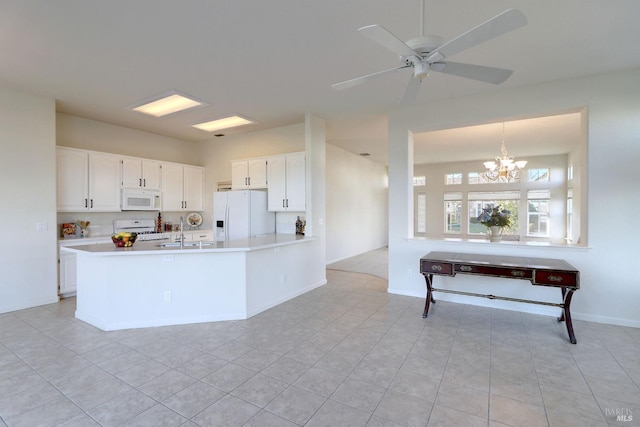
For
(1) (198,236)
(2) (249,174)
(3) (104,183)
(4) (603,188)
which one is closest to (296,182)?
(2) (249,174)

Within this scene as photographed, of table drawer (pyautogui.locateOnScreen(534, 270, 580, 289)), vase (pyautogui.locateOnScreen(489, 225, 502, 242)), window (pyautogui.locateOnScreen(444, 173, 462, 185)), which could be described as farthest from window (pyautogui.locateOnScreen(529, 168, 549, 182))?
table drawer (pyautogui.locateOnScreen(534, 270, 580, 289))

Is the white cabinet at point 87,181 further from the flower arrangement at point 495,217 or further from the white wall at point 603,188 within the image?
the white wall at point 603,188

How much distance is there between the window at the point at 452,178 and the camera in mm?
10023

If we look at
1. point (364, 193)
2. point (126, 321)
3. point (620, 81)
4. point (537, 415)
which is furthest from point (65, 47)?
point (364, 193)

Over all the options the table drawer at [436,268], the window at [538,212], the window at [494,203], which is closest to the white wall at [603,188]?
the table drawer at [436,268]

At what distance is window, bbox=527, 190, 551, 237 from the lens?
8.77m

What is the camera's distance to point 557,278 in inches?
120

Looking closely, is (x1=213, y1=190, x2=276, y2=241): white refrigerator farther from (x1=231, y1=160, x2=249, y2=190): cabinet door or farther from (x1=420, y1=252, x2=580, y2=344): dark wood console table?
(x1=420, y1=252, x2=580, y2=344): dark wood console table

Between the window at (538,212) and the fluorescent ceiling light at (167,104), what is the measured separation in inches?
369

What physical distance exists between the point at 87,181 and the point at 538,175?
36.3ft

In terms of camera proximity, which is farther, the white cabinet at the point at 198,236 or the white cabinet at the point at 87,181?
the white cabinet at the point at 198,236

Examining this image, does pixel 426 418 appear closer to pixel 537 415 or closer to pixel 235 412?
pixel 537 415

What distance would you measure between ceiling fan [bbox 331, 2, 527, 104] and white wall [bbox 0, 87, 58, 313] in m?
4.47

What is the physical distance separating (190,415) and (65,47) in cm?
348
